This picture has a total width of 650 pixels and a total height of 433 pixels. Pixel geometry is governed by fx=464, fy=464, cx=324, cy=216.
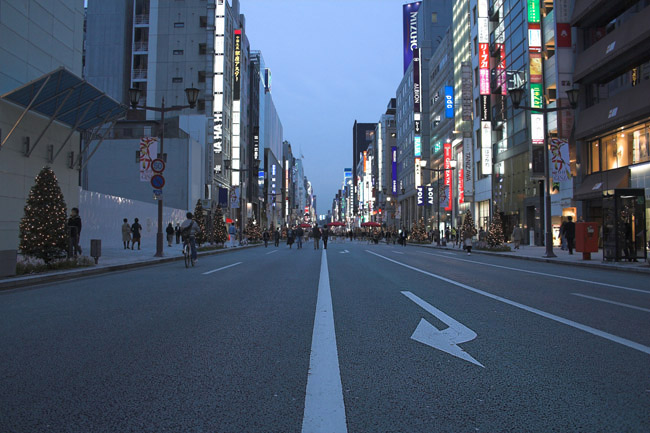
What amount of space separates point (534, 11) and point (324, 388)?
37.7 metres

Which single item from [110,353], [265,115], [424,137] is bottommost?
[110,353]

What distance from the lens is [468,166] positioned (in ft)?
157

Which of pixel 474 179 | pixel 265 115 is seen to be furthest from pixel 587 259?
pixel 265 115

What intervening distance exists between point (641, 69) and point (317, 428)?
2751 cm

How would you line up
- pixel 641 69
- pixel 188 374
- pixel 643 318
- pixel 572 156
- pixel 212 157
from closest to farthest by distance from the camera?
1. pixel 188 374
2. pixel 643 318
3. pixel 641 69
4. pixel 572 156
5. pixel 212 157

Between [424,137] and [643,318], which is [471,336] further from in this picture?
[424,137]

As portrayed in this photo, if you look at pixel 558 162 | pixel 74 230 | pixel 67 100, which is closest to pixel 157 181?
pixel 74 230

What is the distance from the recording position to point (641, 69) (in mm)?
23266

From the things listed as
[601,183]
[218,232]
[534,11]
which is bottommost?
[218,232]

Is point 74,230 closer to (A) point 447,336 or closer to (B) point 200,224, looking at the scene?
(B) point 200,224

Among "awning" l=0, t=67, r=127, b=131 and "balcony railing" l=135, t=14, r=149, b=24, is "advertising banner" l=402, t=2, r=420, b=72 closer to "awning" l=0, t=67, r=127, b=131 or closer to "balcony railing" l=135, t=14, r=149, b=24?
"balcony railing" l=135, t=14, r=149, b=24

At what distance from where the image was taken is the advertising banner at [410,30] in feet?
259

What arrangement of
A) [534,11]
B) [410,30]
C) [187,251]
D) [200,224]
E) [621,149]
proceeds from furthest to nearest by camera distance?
[410,30] → [534,11] → [200,224] → [621,149] → [187,251]

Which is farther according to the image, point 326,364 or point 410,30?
point 410,30
